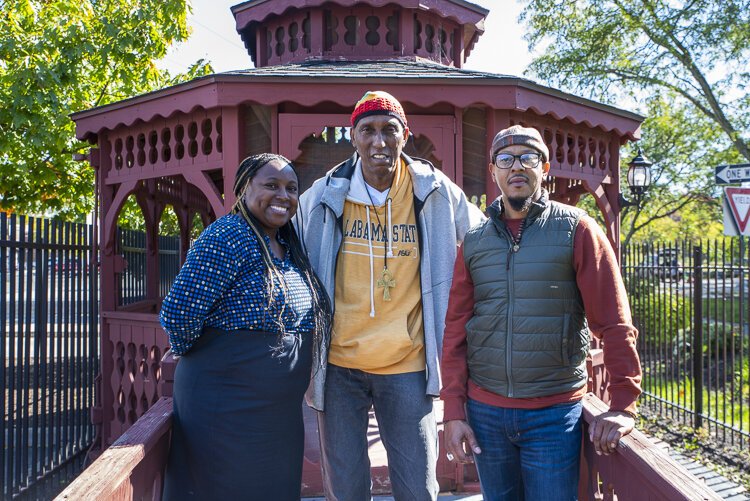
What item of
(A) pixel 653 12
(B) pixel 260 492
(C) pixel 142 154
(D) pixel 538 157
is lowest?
(B) pixel 260 492

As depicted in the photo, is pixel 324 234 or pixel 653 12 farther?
pixel 653 12

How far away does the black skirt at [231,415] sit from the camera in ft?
6.73

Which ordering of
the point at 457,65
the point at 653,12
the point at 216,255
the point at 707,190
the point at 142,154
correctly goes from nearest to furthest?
the point at 216,255 → the point at 142,154 → the point at 457,65 → the point at 653,12 → the point at 707,190

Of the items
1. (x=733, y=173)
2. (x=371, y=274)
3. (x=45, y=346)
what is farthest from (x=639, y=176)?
(x=45, y=346)

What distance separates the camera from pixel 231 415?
6.74ft

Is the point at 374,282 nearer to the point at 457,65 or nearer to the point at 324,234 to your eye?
the point at 324,234

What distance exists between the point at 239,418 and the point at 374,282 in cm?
→ 77

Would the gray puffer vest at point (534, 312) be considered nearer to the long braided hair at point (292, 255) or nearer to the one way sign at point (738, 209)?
the long braided hair at point (292, 255)

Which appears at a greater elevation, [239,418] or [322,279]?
[322,279]

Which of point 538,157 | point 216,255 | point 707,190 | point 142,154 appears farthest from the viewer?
point 707,190

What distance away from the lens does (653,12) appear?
1496cm

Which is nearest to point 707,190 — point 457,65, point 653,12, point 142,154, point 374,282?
point 653,12

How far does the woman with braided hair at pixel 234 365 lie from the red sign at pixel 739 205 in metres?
5.65

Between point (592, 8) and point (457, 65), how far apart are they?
11051mm
